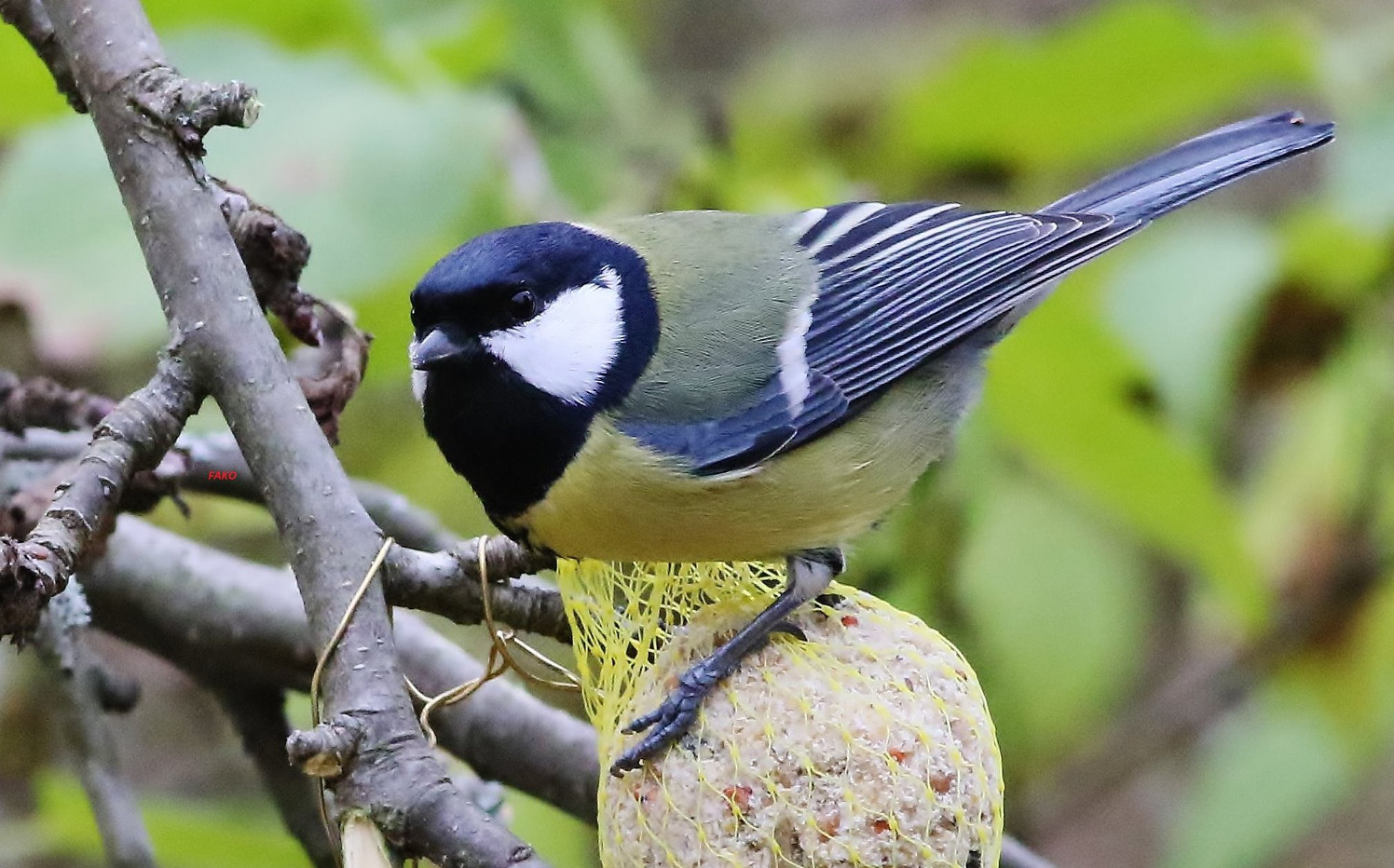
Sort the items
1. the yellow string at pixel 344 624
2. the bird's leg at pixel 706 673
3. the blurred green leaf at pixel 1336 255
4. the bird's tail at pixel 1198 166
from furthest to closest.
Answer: the blurred green leaf at pixel 1336 255
the bird's tail at pixel 1198 166
the bird's leg at pixel 706 673
the yellow string at pixel 344 624

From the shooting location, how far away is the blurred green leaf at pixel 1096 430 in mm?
2000

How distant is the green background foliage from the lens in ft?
6.03

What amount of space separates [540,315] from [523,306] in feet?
0.09

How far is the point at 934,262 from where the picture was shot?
2.11m

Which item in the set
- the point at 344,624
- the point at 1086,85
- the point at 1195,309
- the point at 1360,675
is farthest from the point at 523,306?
the point at 1360,675

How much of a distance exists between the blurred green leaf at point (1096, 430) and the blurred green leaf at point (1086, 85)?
49cm

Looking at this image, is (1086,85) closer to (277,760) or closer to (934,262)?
(934,262)

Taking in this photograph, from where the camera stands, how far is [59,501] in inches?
44.8

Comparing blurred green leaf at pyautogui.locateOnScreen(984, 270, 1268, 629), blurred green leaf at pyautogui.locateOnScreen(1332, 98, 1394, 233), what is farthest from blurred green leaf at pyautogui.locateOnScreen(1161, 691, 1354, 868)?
blurred green leaf at pyautogui.locateOnScreen(1332, 98, 1394, 233)

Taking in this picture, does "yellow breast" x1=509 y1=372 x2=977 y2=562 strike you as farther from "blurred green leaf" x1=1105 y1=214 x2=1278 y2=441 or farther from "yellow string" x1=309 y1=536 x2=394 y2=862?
"blurred green leaf" x1=1105 y1=214 x2=1278 y2=441

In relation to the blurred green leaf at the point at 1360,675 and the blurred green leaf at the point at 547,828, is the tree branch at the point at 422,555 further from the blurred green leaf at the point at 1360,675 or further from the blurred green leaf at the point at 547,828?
the blurred green leaf at the point at 1360,675

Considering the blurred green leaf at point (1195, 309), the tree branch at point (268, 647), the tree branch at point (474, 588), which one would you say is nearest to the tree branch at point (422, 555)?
the tree branch at point (474, 588)

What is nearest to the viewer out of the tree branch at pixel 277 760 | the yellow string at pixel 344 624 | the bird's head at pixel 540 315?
the yellow string at pixel 344 624

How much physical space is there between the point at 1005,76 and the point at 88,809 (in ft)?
5.71
